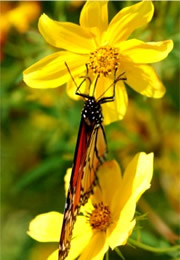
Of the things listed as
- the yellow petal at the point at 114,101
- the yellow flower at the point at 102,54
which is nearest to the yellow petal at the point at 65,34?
the yellow flower at the point at 102,54

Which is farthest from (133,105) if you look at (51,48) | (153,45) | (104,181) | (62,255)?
(62,255)

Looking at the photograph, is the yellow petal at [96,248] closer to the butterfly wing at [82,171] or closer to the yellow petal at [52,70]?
the butterfly wing at [82,171]

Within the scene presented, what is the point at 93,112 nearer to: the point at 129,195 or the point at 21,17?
the point at 129,195

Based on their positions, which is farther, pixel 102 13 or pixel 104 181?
pixel 104 181

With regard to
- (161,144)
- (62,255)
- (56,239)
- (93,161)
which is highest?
(161,144)

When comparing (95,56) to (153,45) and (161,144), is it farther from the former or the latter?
(161,144)

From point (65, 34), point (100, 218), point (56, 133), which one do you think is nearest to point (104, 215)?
point (100, 218)
